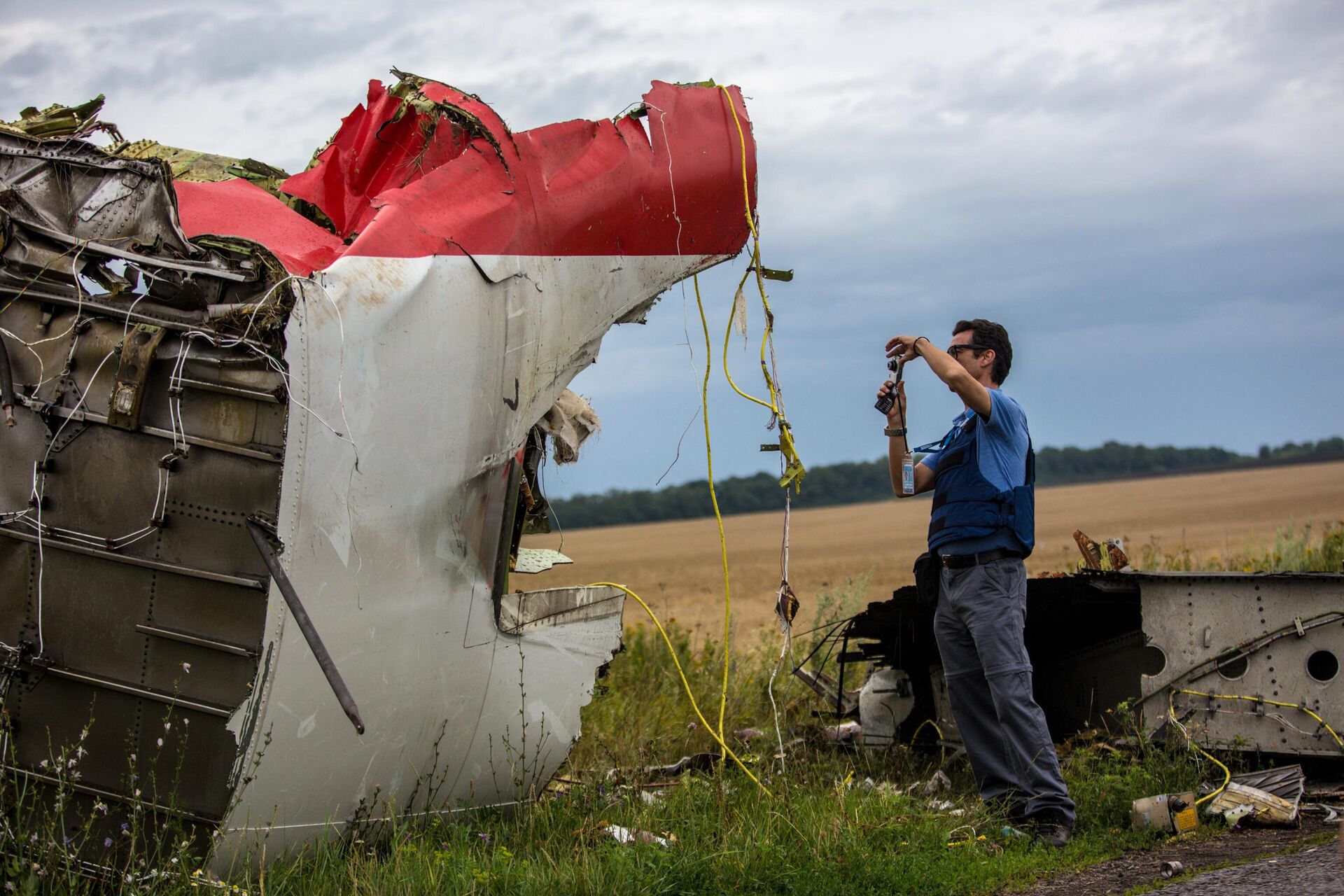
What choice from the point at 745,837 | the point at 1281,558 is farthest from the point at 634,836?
the point at 1281,558

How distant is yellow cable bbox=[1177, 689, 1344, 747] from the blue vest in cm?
145

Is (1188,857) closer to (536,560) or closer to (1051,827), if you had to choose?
(1051,827)

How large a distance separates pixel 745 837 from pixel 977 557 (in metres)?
1.61

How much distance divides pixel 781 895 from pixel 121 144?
4.86 m

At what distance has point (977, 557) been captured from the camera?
542 centimetres

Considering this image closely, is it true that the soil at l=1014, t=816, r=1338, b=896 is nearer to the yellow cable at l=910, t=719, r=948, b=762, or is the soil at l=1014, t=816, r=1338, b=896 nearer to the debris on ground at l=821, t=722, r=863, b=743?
the yellow cable at l=910, t=719, r=948, b=762

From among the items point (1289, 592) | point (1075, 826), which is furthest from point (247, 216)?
point (1289, 592)

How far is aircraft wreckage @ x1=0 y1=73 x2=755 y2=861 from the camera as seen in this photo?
4395 mm

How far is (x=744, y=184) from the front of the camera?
6219 mm

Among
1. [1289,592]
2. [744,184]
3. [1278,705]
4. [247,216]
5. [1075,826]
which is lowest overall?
[1075,826]

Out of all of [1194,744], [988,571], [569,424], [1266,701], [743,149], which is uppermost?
[743,149]

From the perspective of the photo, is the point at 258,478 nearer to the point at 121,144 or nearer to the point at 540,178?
the point at 540,178

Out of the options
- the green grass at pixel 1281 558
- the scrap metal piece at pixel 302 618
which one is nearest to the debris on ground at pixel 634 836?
the scrap metal piece at pixel 302 618

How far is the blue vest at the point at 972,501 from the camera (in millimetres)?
5414
